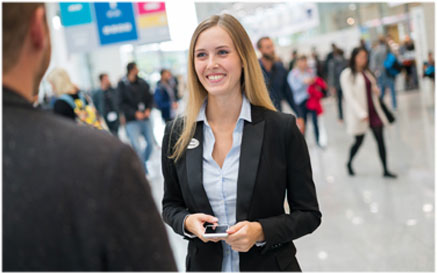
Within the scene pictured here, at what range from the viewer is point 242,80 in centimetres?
198

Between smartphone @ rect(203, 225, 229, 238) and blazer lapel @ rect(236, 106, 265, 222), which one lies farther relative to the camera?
blazer lapel @ rect(236, 106, 265, 222)

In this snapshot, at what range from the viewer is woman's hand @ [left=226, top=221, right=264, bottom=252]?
5.22 feet

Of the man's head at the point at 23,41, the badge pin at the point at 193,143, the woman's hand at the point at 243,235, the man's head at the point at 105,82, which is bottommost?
the woman's hand at the point at 243,235

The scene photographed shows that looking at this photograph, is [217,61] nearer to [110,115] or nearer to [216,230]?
[216,230]

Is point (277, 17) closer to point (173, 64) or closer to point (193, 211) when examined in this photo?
point (173, 64)

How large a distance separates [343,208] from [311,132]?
243 inches

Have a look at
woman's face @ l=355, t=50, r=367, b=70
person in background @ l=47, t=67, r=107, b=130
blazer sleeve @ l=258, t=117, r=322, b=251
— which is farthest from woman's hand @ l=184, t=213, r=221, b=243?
woman's face @ l=355, t=50, r=367, b=70

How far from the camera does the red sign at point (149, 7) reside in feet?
30.3

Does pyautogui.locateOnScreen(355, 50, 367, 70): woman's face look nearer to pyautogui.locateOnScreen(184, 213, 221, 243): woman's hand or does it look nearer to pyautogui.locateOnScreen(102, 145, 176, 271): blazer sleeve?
pyautogui.locateOnScreen(184, 213, 221, 243): woman's hand

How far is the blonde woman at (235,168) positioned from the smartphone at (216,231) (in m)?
0.02

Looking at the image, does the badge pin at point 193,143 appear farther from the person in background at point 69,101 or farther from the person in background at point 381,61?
the person in background at point 381,61

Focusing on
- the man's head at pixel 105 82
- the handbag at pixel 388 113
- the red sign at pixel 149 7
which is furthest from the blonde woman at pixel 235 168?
the man's head at pixel 105 82

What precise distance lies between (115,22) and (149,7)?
2.50 ft

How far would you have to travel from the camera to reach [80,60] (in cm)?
2628
